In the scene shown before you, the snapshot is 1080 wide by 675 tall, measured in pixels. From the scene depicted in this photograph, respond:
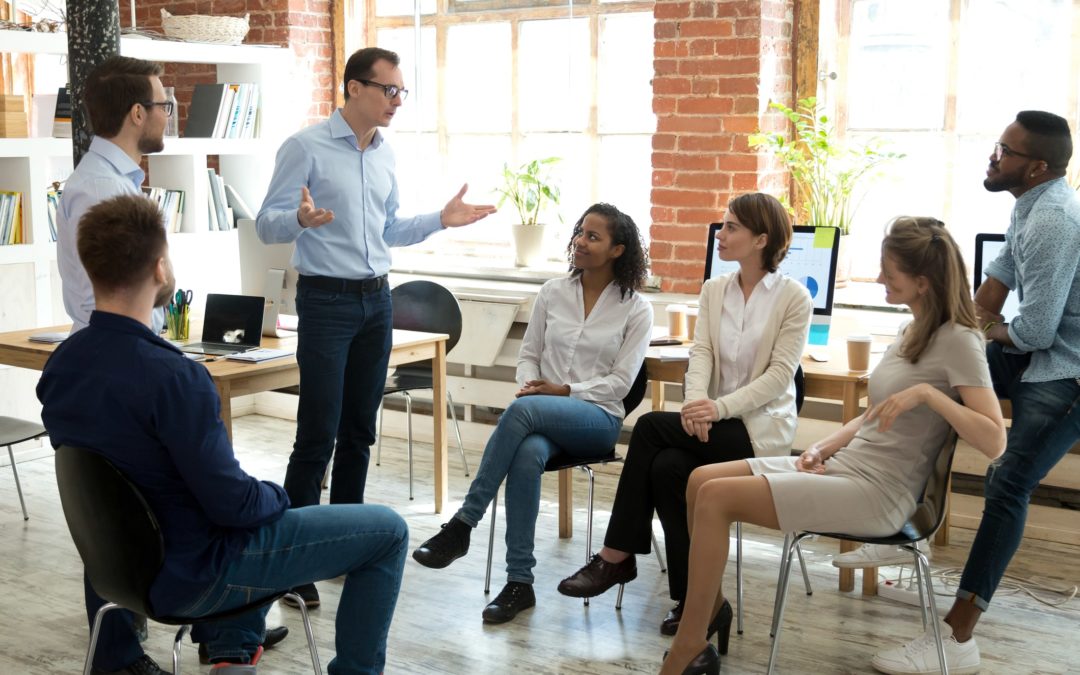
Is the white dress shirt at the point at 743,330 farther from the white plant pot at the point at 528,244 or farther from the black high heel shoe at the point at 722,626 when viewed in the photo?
the white plant pot at the point at 528,244

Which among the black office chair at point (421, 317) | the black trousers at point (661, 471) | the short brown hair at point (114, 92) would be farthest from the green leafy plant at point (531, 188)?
the short brown hair at point (114, 92)

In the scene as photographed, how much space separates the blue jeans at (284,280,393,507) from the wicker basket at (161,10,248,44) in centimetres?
258

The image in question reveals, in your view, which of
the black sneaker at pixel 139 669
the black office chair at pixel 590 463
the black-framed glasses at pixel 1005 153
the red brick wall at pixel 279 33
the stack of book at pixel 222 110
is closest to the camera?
the black sneaker at pixel 139 669

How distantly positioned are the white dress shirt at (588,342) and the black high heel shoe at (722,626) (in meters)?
0.76

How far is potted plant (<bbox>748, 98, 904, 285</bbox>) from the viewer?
458cm

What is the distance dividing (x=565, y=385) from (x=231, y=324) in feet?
3.95

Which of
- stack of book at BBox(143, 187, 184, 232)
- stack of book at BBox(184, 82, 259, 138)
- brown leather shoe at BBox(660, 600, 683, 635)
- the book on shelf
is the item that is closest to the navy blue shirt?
brown leather shoe at BBox(660, 600, 683, 635)

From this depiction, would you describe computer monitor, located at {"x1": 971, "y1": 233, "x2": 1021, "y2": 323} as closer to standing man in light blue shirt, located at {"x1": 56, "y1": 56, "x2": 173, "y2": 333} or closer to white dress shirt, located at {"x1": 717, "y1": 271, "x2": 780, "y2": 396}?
white dress shirt, located at {"x1": 717, "y1": 271, "x2": 780, "y2": 396}

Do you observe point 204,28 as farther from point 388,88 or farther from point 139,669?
point 139,669

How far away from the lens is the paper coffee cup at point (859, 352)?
3.59 metres

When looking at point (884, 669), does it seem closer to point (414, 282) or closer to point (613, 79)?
point (414, 282)

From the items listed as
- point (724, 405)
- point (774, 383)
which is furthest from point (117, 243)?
point (774, 383)

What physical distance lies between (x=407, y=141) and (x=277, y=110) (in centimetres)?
68

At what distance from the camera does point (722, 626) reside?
3.15m
